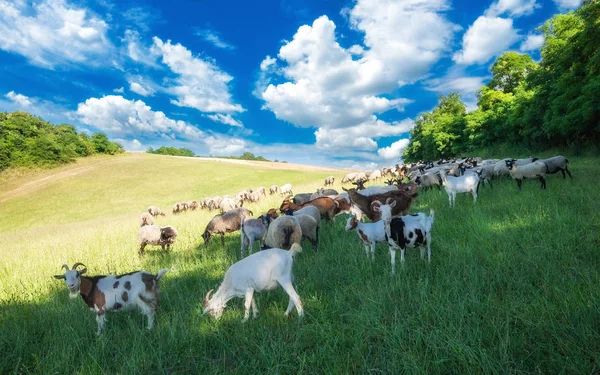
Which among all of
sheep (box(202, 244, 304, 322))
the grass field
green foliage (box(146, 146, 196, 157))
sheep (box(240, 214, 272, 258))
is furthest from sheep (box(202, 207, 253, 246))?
green foliage (box(146, 146, 196, 157))

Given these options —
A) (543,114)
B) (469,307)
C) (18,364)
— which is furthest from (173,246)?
(543,114)

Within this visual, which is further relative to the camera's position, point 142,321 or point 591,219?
point 591,219

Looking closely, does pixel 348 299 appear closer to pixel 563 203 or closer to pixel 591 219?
pixel 591 219

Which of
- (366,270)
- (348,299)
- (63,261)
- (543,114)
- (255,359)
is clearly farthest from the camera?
(543,114)

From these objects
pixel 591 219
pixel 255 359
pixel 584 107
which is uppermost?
pixel 584 107

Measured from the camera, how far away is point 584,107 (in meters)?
19.1

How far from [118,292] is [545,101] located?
121 feet

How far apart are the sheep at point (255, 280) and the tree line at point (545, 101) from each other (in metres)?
20.2

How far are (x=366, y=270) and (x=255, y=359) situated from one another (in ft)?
9.90

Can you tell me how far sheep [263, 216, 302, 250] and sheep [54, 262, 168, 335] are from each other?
3304 mm

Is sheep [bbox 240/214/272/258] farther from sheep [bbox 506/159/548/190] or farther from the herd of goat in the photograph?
sheep [bbox 506/159/548/190]

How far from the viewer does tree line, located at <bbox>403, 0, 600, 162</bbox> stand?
18.6m

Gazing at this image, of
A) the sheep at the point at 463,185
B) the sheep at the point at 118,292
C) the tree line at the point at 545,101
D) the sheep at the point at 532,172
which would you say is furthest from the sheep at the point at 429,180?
the sheep at the point at 118,292

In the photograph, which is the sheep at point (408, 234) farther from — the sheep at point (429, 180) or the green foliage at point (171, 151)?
the green foliage at point (171, 151)
